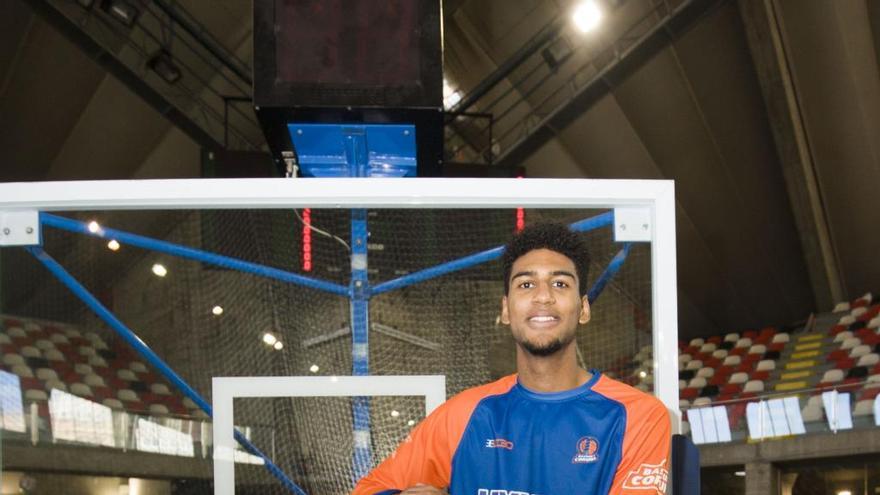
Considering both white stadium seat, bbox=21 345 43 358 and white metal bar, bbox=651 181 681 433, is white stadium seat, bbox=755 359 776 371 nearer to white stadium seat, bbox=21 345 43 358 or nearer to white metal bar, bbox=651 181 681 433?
white metal bar, bbox=651 181 681 433

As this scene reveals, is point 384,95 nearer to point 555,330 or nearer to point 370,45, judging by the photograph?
point 370,45

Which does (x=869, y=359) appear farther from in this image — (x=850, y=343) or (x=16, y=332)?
(x=16, y=332)

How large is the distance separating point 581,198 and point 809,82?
28.6ft

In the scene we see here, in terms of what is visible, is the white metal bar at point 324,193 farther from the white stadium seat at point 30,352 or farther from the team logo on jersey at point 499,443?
the team logo on jersey at point 499,443

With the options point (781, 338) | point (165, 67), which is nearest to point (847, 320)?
point (781, 338)

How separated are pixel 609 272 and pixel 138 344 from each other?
122 centimetres

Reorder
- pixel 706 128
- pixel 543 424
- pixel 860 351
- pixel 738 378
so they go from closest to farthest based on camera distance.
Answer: pixel 543 424 < pixel 860 351 < pixel 706 128 < pixel 738 378

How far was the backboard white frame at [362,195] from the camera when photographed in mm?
2680

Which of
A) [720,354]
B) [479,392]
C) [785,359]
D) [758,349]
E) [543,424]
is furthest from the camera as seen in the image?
[720,354]

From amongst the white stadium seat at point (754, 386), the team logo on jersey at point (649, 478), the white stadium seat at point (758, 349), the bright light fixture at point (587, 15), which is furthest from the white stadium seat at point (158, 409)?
the white stadium seat at point (758, 349)

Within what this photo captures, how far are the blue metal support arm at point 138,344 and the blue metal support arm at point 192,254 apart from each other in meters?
0.09

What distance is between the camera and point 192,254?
2.75 metres

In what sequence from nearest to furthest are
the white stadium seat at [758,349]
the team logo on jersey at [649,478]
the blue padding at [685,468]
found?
the team logo on jersey at [649,478] < the blue padding at [685,468] < the white stadium seat at [758,349]

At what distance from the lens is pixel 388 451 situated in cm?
266
